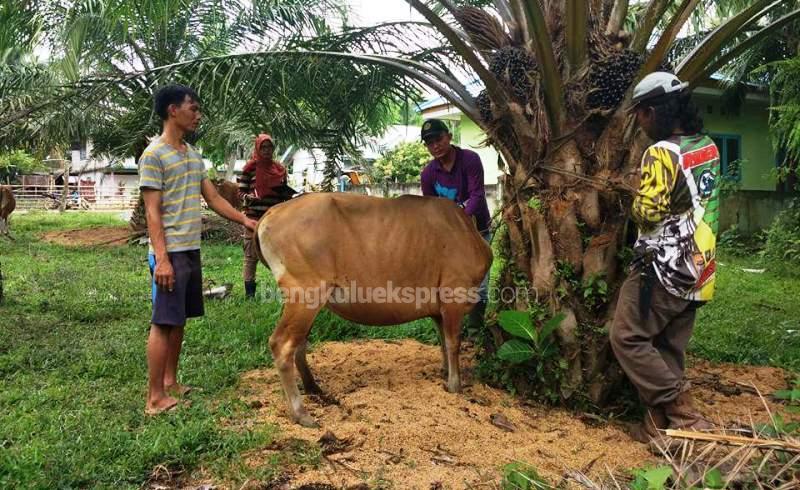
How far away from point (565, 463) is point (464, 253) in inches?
63.0

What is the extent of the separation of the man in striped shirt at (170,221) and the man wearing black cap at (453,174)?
5.57ft

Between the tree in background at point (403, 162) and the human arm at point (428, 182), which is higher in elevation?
the tree in background at point (403, 162)

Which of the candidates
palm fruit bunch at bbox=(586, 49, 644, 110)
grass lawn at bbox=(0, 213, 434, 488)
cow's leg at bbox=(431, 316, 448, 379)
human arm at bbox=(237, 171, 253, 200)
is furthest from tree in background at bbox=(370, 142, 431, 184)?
palm fruit bunch at bbox=(586, 49, 644, 110)

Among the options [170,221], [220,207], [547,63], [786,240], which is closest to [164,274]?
[170,221]

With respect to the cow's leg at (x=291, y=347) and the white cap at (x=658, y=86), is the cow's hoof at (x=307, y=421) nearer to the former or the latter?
the cow's leg at (x=291, y=347)

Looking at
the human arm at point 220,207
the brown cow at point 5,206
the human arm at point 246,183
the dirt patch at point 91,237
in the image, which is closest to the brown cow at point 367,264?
the human arm at point 220,207

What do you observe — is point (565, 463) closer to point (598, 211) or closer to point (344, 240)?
point (598, 211)

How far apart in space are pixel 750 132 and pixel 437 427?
550 inches

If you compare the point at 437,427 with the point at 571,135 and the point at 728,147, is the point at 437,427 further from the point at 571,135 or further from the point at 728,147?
the point at 728,147

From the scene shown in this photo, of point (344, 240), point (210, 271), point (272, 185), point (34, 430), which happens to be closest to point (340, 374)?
point (344, 240)

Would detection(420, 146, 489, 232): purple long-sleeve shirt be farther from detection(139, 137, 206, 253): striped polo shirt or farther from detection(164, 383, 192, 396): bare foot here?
detection(164, 383, 192, 396): bare foot

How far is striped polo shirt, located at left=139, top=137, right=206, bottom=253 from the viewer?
12.1 feet

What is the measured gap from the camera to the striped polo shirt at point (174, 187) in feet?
12.1

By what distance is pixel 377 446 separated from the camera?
330 centimetres
